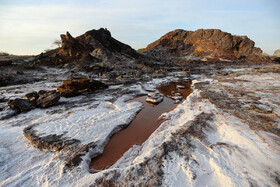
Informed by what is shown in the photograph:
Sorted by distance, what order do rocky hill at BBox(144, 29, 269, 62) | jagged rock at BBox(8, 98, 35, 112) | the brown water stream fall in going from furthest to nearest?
1. rocky hill at BBox(144, 29, 269, 62)
2. jagged rock at BBox(8, 98, 35, 112)
3. the brown water stream

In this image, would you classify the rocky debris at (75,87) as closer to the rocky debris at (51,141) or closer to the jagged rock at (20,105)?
the jagged rock at (20,105)

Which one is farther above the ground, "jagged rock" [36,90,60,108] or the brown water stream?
"jagged rock" [36,90,60,108]

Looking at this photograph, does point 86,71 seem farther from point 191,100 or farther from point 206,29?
point 206,29

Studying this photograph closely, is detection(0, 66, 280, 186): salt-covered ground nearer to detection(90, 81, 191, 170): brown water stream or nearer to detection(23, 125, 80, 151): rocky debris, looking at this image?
detection(23, 125, 80, 151): rocky debris

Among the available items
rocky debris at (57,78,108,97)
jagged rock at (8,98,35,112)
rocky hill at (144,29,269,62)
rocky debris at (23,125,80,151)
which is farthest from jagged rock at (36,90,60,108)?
rocky hill at (144,29,269,62)

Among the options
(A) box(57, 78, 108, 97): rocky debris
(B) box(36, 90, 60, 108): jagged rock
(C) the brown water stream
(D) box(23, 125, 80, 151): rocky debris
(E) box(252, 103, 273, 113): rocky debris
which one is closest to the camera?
(C) the brown water stream

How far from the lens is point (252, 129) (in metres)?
3.92

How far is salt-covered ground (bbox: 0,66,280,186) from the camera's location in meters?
2.48

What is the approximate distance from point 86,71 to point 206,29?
5072cm

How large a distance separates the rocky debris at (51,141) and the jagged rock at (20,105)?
6.83 feet

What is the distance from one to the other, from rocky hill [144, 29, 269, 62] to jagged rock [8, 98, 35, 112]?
3680cm

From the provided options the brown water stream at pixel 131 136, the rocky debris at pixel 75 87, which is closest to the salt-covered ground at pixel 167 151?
the brown water stream at pixel 131 136

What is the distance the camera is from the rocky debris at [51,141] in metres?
3.44

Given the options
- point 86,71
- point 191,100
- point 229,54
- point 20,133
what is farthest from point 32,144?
point 229,54
